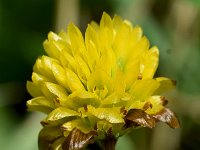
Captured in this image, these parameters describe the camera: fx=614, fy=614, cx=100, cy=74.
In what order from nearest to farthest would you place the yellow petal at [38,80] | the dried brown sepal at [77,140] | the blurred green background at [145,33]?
the dried brown sepal at [77,140] < the yellow petal at [38,80] < the blurred green background at [145,33]

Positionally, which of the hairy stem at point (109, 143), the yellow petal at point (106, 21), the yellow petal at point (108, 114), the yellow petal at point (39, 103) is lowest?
the hairy stem at point (109, 143)

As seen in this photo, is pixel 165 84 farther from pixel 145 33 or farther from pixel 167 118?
pixel 145 33

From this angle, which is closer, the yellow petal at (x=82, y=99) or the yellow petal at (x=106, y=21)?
the yellow petal at (x=82, y=99)

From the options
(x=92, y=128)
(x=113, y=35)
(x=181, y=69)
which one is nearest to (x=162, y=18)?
(x=181, y=69)

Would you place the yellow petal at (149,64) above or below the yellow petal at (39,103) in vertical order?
above

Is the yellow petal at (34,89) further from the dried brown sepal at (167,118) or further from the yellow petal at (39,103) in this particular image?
the dried brown sepal at (167,118)

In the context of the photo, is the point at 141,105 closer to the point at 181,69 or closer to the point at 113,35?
the point at 113,35

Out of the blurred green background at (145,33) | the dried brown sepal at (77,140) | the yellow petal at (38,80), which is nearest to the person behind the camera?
the dried brown sepal at (77,140)

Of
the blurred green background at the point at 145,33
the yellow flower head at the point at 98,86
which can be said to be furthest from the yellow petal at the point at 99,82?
the blurred green background at the point at 145,33

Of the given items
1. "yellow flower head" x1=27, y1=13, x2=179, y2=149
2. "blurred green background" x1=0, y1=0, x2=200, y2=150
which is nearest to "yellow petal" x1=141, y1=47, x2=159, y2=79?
"yellow flower head" x1=27, y1=13, x2=179, y2=149
